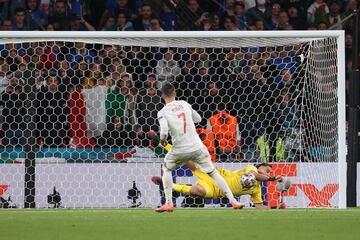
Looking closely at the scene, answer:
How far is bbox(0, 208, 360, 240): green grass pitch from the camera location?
835cm

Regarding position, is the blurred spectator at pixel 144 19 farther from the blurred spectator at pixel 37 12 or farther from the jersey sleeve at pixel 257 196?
the jersey sleeve at pixel 257 196

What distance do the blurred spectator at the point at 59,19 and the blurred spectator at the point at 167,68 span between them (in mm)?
3222

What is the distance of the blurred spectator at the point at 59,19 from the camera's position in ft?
54.2

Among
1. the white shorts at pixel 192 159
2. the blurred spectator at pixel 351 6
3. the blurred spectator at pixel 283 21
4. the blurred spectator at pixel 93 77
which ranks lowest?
the white shorts at pixel 192 159

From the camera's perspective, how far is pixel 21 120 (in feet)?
44.0

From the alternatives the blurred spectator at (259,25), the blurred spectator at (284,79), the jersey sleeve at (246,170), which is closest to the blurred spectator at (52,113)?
the jersey sleeve at (246,170)

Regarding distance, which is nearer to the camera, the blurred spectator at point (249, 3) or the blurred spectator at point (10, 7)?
the blurred spectator at point (10, 7)

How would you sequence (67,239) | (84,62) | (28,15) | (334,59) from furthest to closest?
(28,15)
(84,62)
(334,59)
(67,239)

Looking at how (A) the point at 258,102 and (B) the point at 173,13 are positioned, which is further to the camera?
(B) the point at 173,13

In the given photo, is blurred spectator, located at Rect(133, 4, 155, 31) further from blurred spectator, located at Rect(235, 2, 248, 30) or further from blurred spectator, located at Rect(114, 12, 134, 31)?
blurred spectator, located at Rect(235, 2, 248, 30)

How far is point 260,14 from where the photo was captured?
57.6 ft

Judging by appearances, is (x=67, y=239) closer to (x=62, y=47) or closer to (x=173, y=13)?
(x=62, y=47)

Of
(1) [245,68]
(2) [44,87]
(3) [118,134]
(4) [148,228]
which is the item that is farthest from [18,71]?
(4) [148,228]

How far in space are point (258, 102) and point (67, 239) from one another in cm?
617
